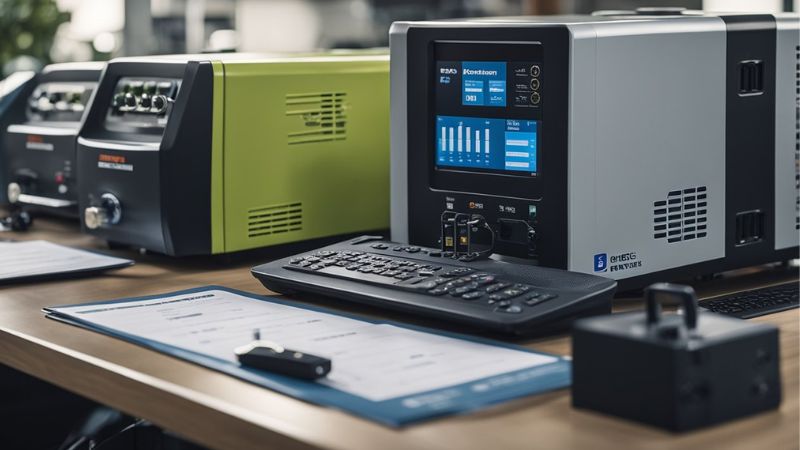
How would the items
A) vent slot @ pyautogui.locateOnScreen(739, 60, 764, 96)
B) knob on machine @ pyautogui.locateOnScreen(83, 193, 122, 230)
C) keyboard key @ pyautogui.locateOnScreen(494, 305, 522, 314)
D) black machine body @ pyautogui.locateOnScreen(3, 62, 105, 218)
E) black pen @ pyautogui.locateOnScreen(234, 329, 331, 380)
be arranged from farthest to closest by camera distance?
1. black machine body @ pyautogui.locateOnScreen(3, 62, 105, 218)
2. knob on machine @ pyautogui.locateOnScreen(83, 193, 122, 230)
3. vent slot @ pyautogui.locateOnScreen(739, 60, 764, 96)
4. keyboard key @ pyautogui.locateOnScreen(494, 305, 522, 314)
5. black pen @ pyautogui.locateOnScreen(234, 329, 331, 380)

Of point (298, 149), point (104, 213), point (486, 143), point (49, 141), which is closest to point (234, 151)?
point (298, 149)

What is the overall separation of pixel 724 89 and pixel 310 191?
0.63 m

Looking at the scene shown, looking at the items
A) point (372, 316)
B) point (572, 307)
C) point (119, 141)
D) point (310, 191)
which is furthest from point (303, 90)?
point (572, 307)

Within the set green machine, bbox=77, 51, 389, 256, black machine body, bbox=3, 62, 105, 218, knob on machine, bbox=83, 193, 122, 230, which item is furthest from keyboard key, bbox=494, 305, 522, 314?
black machine body, bbox=3, 62, 105, 218

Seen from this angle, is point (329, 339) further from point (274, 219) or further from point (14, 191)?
point (14, 191)

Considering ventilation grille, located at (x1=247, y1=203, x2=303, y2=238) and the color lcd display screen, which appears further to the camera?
ventilation grille, located at (x1=247, y1=203, x2=303, y2=238)

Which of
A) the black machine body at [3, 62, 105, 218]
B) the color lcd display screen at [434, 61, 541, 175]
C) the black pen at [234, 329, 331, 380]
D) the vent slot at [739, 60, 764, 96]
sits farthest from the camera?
the black machine body at [3, 62, 105, 218]

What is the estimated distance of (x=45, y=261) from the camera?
1616 mm

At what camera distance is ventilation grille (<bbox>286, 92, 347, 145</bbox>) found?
1693mm

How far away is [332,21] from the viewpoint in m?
6.20

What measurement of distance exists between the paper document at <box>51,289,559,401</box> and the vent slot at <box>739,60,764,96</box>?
23.1 inches

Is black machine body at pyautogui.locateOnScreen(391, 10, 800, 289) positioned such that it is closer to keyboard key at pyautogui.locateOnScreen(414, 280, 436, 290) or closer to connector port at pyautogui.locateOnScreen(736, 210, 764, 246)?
connector port at pyautogui.locateOnScreen(736, 210, 764, 246)

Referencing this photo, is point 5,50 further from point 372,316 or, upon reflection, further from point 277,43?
point 277,43

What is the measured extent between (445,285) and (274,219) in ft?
1.66
